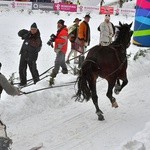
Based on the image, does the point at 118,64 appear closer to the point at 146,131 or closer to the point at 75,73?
the point at 146,131

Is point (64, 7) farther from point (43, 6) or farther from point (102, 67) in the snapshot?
point (102, 67)

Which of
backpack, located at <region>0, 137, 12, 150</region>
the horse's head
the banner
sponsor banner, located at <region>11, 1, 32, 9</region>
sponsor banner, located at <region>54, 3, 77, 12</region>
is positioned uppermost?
→ the horse's head

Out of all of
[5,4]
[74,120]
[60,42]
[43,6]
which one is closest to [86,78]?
A: [74,120]

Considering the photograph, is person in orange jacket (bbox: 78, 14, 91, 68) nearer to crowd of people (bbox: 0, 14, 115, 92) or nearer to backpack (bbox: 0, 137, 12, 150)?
crowd of people (bbox: 0, 14, 115, 92)

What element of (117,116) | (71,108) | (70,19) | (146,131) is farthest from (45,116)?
(70,19)

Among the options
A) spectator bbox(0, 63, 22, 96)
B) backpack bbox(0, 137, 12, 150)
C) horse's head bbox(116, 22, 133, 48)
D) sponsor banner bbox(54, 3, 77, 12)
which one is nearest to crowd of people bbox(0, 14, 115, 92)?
horse's head bbox(116, 22, 133, 48)

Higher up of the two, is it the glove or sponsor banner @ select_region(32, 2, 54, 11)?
the glove

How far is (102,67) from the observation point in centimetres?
748

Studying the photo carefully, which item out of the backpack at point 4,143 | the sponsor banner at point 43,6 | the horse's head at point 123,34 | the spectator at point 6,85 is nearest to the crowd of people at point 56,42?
the horse's head at point 123,34

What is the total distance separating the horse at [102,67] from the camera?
288 inches

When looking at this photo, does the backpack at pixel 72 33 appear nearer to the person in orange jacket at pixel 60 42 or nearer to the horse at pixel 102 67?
the person in orange jacket at pixel 60 42

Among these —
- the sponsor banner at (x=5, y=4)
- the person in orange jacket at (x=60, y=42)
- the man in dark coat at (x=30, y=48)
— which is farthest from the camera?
the sponsor banner at (x=5, y=4)

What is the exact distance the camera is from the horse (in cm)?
731

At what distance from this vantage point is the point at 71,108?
801cm
